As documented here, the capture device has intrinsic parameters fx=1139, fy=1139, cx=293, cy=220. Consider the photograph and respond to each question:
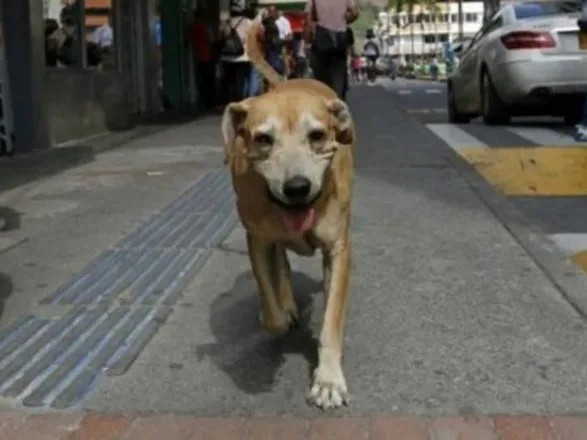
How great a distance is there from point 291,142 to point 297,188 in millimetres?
210

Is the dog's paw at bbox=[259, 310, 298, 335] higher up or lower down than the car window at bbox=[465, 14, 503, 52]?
lower down

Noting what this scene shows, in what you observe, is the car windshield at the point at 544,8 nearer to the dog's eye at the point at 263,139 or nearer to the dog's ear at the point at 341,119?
the dog's ear at the point at 341,119

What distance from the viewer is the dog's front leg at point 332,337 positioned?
4.30 metres

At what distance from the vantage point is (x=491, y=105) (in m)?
14.7

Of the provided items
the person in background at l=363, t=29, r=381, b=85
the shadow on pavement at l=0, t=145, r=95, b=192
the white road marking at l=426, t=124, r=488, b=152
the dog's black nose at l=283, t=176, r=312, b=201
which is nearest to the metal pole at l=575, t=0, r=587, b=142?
the white road marking at l=426, t=124, r=488, b=152

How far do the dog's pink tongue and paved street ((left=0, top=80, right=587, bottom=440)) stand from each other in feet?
2.26

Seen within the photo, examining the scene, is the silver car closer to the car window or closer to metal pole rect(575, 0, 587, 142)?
the car window

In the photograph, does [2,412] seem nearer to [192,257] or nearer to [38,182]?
[192,257]

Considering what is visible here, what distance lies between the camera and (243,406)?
4340 millimetres

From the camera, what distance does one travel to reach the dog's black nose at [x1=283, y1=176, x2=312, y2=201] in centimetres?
388

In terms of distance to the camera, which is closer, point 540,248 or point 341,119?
point 341,119

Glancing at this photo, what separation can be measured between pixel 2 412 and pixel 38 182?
633 centimetres

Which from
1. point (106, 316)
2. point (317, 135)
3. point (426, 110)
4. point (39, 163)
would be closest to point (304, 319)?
point (106, 316)

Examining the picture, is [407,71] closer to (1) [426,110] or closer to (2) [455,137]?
(1) [426,110]
